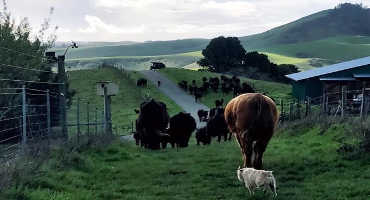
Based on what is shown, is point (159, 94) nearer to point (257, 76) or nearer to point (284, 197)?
point (257, 76)

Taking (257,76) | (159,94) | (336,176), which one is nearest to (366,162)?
(336,176)

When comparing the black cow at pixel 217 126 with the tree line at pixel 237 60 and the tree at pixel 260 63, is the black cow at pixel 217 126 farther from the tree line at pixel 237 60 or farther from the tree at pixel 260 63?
the tree at pixel 260 63

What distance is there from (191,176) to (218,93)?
6100 cm

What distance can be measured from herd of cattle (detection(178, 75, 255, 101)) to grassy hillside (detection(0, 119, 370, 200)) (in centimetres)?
5328

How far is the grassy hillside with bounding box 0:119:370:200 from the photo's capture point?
935 cm

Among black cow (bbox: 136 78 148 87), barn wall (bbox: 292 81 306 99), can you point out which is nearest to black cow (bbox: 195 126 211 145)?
barn wall (bbox: 292 81 306 99)

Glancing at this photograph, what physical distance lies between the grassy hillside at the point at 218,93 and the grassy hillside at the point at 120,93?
20.0ft

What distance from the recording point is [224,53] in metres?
98.8

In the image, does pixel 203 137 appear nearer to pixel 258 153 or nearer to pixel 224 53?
pixel 258 153

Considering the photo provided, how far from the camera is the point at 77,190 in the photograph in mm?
9789

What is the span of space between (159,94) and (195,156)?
52581 millimetres

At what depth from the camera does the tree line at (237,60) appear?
96.8 metres

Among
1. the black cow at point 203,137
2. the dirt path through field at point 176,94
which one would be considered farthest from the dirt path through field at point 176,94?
the black cow at point 203,137

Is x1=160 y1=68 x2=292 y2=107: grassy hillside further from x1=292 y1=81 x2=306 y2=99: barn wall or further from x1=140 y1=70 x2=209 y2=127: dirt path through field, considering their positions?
x1=292 y1=81 x2=306 y2=99: barn wall
